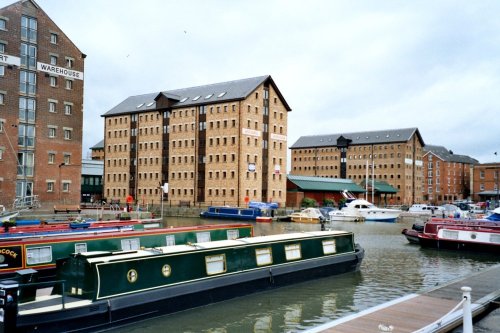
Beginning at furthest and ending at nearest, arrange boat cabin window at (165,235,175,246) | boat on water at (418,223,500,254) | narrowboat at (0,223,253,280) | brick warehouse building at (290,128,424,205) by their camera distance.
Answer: brick warehouse building at (290,128,424,205) < boat on water at (418,223,500,254) < boat cabin window at (165,235,175,246) < narrowboat at (0,223,253,280)

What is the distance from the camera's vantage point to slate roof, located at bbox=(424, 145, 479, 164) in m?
123

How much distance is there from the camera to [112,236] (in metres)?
19.4

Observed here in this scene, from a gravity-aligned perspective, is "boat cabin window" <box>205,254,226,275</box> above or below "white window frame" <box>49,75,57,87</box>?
below

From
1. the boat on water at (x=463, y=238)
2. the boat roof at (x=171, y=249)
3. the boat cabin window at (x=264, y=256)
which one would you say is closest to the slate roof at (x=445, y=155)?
the boat on water at (x=463, y=238)

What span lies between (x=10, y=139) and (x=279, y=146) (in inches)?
1455

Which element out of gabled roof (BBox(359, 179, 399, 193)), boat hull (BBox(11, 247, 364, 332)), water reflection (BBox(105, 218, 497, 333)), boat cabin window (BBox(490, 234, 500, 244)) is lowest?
water reflection (BBox(105, 218, 497, 333))

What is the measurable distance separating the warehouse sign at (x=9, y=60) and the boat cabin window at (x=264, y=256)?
119ft

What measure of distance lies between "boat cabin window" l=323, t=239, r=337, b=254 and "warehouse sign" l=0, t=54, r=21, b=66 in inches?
1419

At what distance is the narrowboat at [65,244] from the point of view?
1662cm

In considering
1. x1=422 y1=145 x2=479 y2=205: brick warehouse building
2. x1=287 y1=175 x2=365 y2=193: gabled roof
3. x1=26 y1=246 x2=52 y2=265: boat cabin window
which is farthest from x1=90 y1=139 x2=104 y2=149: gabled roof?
x1=26 y1=246 x2=52 y2=265: boat cabin window

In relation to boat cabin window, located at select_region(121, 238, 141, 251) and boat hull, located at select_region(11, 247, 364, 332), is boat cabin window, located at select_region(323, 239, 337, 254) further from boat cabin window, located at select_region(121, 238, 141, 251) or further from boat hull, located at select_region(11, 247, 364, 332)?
boat cabin window, located at select_region(121, 238, 141, 251)

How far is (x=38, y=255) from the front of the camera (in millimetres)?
17531

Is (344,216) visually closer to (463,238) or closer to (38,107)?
(463,238)

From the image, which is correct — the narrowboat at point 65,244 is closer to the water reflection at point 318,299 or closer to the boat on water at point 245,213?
the water reflection at point 318,299
